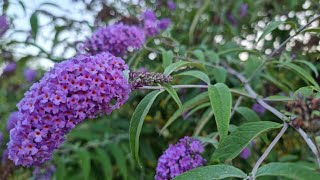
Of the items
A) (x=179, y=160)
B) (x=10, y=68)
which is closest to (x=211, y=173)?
(x=179, y=160)

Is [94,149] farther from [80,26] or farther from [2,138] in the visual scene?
[80,26]

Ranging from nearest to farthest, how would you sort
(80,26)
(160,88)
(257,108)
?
1. (160,88)
2. (257,108)
3. (80,26)

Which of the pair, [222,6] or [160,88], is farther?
[222,6]

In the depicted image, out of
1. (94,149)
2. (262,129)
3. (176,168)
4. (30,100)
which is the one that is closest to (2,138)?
(94,149)

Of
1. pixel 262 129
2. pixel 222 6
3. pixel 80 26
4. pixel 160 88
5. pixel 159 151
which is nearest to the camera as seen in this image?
pixel 262 129

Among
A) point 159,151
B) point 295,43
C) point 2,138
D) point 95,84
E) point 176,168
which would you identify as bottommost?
point 2,138

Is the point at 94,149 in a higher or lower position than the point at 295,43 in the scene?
lower

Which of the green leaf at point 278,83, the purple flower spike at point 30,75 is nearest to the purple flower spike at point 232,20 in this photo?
the green leaf at point 278,83

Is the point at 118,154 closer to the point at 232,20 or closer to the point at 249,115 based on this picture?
the point at 249,115
